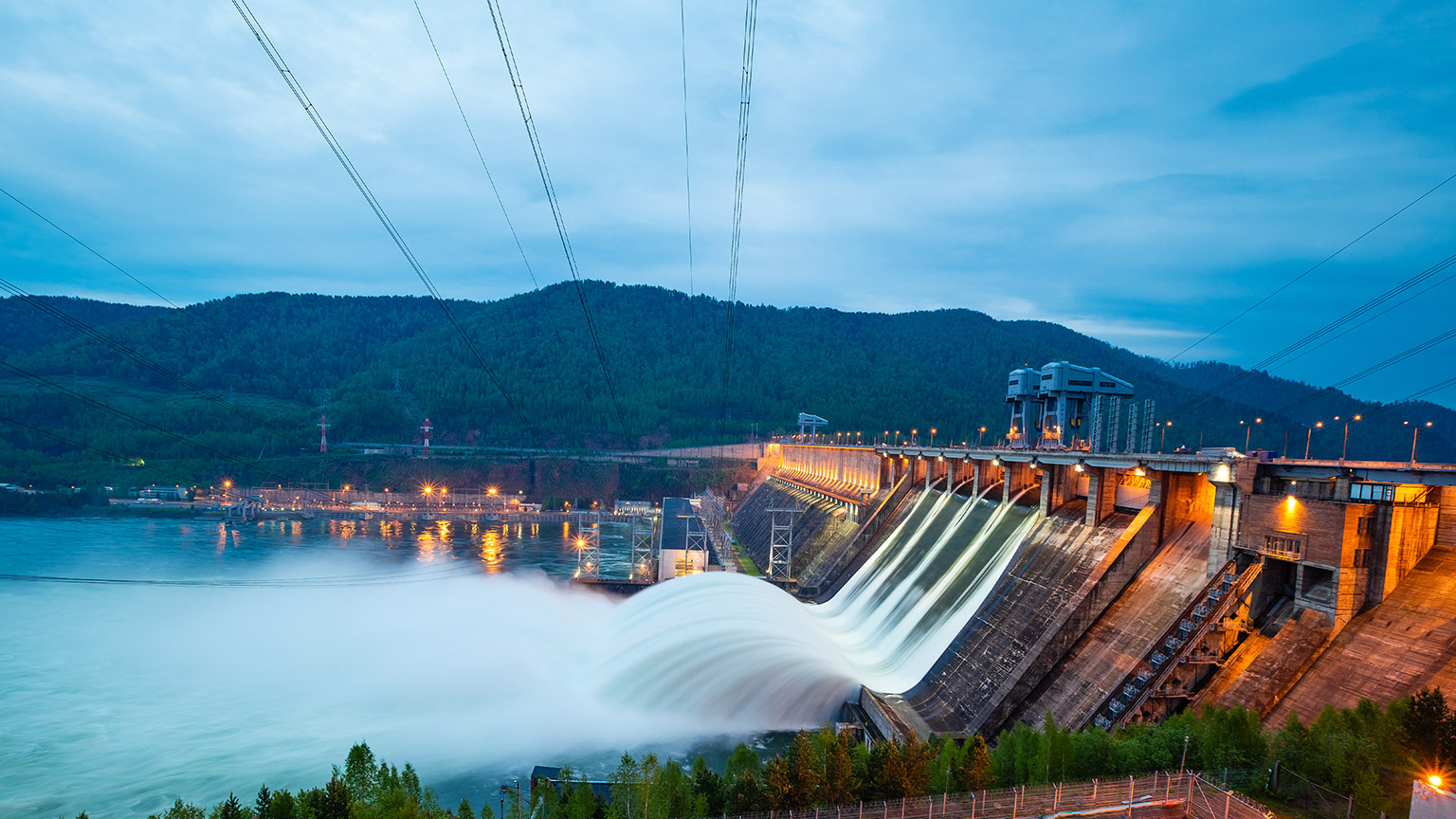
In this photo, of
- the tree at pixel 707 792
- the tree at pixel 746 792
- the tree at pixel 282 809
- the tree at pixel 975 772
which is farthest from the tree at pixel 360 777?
the tree at pixel 975 772

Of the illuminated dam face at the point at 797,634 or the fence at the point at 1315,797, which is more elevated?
the fence at the point at 1315,797

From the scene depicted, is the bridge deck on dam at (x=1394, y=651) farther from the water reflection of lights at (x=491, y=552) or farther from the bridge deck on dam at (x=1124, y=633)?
the water reflection of lights at (x=491, y=552)

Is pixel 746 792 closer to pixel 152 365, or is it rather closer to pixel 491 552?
pixel 152 365

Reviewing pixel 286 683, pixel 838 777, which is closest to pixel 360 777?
pixel 838 777

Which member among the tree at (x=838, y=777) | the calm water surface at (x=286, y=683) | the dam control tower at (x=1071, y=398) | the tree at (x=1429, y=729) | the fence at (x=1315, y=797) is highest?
the dam control tower at (x=1071, y=398)

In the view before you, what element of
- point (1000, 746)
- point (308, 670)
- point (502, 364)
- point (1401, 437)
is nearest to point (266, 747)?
point (308, 670)

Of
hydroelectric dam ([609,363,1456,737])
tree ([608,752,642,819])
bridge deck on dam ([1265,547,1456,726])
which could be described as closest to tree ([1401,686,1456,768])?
bridge deck on dam ([1265,547,1456,726])

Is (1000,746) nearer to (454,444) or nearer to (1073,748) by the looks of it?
(1073,748)
